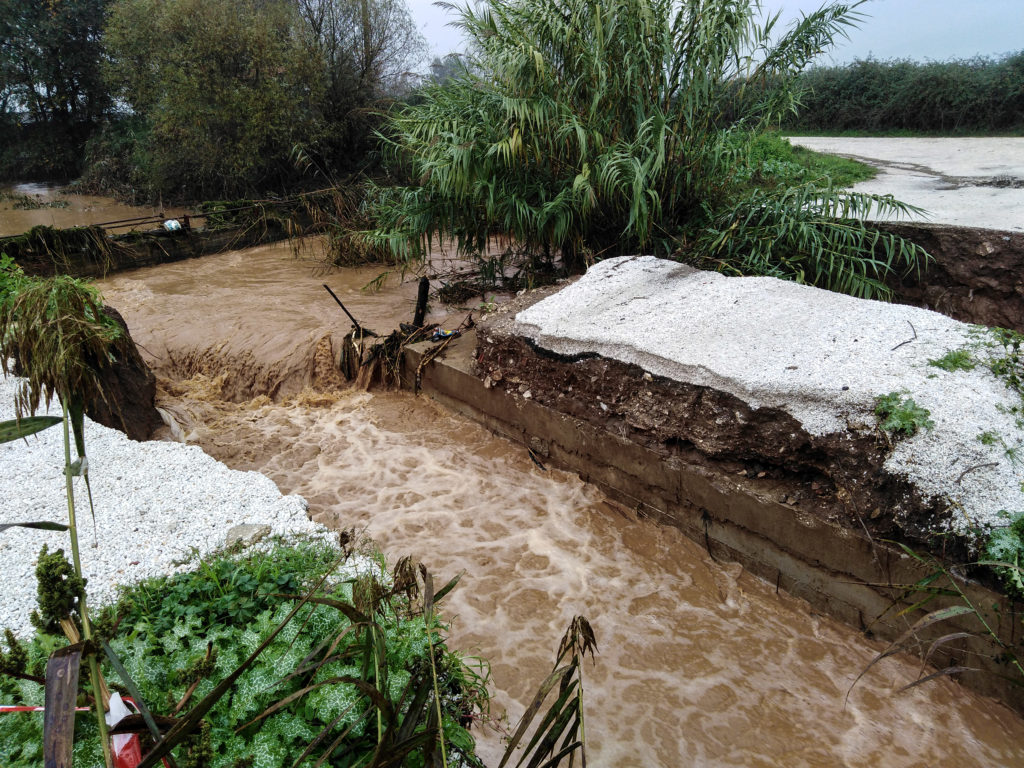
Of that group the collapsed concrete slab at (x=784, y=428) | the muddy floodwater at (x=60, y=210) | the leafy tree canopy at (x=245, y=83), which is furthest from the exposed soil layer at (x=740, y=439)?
the muddy floodwater at (x=60, y=210)

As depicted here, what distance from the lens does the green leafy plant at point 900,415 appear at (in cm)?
290

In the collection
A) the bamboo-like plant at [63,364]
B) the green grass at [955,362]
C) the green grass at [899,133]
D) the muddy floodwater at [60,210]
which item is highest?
the green grass at [899,133]

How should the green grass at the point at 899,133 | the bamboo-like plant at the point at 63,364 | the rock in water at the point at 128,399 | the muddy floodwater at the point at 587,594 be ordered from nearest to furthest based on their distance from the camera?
the bamboo-like plant at the point at 63,364 < the muddy floodwater at the point at 587,594 < the rock in water at the point at 128,399 < the green grass at the point at 899,133

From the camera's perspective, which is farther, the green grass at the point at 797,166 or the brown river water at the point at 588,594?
the green grass at the point at 797,166

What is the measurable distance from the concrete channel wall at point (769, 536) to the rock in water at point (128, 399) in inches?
95.7

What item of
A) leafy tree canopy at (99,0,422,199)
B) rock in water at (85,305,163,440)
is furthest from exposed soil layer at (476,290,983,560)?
leafy tree canopy at (99,0,422,199)

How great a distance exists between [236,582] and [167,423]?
2.98 m

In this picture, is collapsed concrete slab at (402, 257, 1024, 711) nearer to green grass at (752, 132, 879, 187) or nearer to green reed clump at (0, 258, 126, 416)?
green reed clump at (0, 258, 126, 416)

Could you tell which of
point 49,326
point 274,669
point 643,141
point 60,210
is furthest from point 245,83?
point 274,669

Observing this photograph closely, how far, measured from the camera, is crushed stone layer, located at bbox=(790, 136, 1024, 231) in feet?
19.2

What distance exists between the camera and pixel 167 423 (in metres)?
4.80

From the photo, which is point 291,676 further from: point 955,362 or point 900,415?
point 955,362

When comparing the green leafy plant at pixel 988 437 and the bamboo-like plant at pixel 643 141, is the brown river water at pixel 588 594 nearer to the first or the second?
the green leafy plant at pixel 988 437

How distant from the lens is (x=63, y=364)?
0.94m
